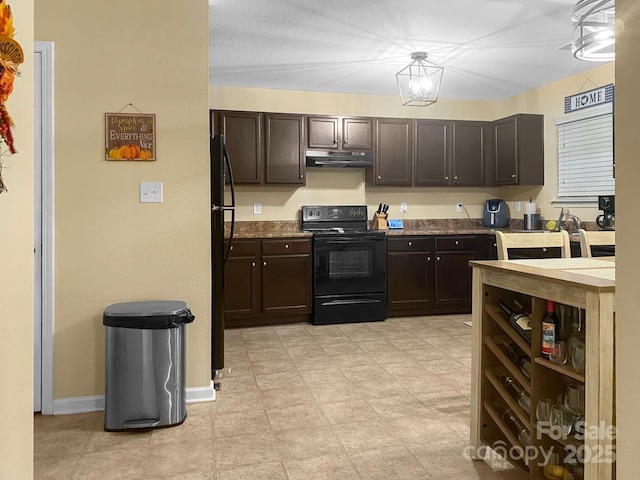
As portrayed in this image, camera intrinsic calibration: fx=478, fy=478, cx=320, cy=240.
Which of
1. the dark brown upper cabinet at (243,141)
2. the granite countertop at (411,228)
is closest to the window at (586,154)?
the granite countertop at (411,228)

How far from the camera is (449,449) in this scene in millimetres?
2256

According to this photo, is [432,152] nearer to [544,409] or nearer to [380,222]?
[380,222]

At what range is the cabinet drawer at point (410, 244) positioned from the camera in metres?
5.10

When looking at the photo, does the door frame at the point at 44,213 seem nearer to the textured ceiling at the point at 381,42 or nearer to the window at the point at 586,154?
the textured ceiling at the point at 381,42

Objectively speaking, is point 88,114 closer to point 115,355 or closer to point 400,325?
point 115,355

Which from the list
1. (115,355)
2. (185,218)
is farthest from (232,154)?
(115,355)

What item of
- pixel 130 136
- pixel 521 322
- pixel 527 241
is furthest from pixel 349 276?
pixel 521 322

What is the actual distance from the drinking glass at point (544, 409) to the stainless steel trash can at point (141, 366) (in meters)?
1.72

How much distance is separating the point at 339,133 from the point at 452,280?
2.04 meters

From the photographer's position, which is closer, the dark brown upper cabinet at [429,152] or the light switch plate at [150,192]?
the light switch plate at [150,192]

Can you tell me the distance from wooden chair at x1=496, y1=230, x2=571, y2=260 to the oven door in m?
2.43

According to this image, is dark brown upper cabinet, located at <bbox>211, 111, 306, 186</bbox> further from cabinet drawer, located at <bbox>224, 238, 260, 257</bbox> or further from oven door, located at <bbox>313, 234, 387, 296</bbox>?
oven door, located at <bbox>313, 234, 387, 296</bbox>

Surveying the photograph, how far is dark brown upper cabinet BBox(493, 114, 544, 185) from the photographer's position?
5.24m

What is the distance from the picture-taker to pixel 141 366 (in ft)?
8.02
